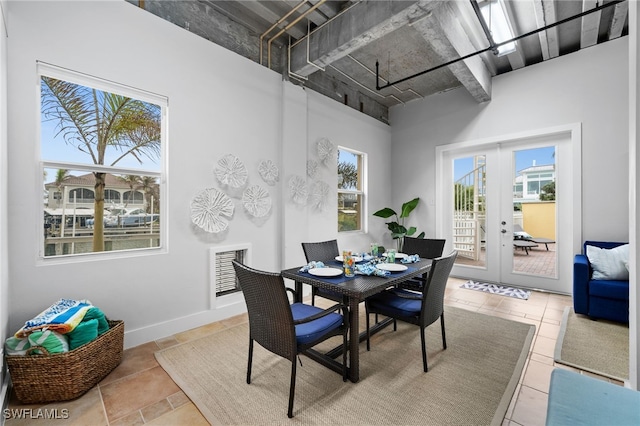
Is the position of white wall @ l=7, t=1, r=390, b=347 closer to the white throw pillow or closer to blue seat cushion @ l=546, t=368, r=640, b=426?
blue seat cushion @ l=546, t=368, r=640, b=426

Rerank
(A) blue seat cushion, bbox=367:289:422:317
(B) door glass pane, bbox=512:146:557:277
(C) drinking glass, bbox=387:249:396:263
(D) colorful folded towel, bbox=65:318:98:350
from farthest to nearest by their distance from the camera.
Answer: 1. (B) door glass pane, bbox=512:146:557:277
2. (C) drinking glass, bbox=387:249:396:263
3. (A) blue seat cushion, bbox=367:289:422:317
4. (D) colorful folded towel, bbox=65:318:98:350

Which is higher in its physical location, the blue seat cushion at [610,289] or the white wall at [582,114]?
the white wall at [582,114]

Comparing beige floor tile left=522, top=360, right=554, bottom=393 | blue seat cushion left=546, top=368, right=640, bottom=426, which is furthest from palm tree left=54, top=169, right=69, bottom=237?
beige floor tile left=522, top=360, right=554, bottom=393

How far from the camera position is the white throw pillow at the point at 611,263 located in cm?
→ 290

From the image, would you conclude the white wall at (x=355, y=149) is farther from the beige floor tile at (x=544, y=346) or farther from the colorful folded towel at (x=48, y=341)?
the colorful folded towel at (x=48, y=341)

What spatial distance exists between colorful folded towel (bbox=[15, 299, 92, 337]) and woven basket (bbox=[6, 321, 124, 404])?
0.15 metres

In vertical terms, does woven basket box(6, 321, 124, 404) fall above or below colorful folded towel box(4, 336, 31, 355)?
below

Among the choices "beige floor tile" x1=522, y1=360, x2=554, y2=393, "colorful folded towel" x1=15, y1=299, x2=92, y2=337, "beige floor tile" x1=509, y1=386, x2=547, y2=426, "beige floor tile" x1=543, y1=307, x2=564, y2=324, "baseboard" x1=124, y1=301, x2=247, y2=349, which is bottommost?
"beige floor tile" x1=509, y1=386, x2=547, y2=426

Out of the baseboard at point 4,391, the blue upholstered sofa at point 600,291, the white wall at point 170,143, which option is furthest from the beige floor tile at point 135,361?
the blue upholstered sofa at point 600,291

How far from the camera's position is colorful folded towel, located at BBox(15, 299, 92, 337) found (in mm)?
1761

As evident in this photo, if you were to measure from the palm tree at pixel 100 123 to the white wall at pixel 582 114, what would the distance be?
174 inches

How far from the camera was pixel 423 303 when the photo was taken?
6.69 ft

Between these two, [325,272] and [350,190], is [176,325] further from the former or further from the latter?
[350,190]

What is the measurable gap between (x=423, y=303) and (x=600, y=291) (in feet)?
7.81
